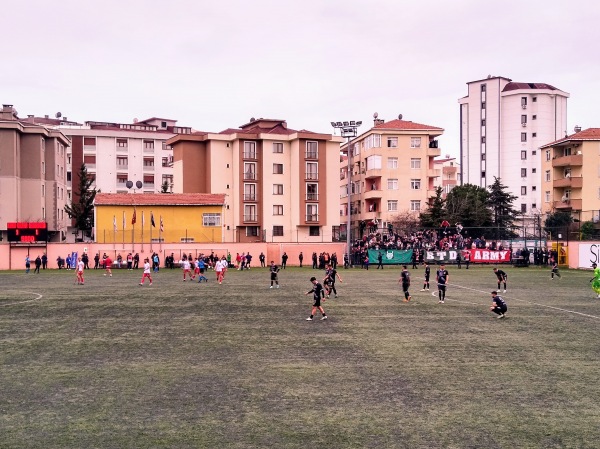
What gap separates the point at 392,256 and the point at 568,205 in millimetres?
30091

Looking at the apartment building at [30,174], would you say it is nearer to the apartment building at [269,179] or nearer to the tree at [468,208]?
the apartment building at [269,179]

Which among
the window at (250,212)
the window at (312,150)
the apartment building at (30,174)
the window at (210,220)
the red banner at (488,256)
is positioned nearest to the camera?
the red banner at (488,256)

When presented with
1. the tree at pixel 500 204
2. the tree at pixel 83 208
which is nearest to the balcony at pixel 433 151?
the tree at pixel 500 204

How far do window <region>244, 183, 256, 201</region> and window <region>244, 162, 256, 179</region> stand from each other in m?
1.06

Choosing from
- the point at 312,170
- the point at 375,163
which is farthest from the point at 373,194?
the point at 312,170

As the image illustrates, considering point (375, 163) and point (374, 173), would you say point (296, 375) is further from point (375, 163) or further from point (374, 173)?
point (375, 163)

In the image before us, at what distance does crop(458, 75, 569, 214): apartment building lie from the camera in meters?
108

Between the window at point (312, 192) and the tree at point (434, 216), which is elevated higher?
the window at point (312, 192)

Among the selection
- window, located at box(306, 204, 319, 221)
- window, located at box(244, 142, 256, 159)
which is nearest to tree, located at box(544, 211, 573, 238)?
window, located at box(306, 204, 319, 221)

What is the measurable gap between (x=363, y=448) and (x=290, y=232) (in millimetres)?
69258

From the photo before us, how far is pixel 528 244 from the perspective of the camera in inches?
2675

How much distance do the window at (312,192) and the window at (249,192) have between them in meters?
6.77

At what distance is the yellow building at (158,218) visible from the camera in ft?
215

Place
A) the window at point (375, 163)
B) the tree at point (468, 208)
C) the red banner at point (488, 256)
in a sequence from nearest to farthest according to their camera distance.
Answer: the red banner at point (488, 256)
the tree at point (468, 208)
the window at point (375, 163)
